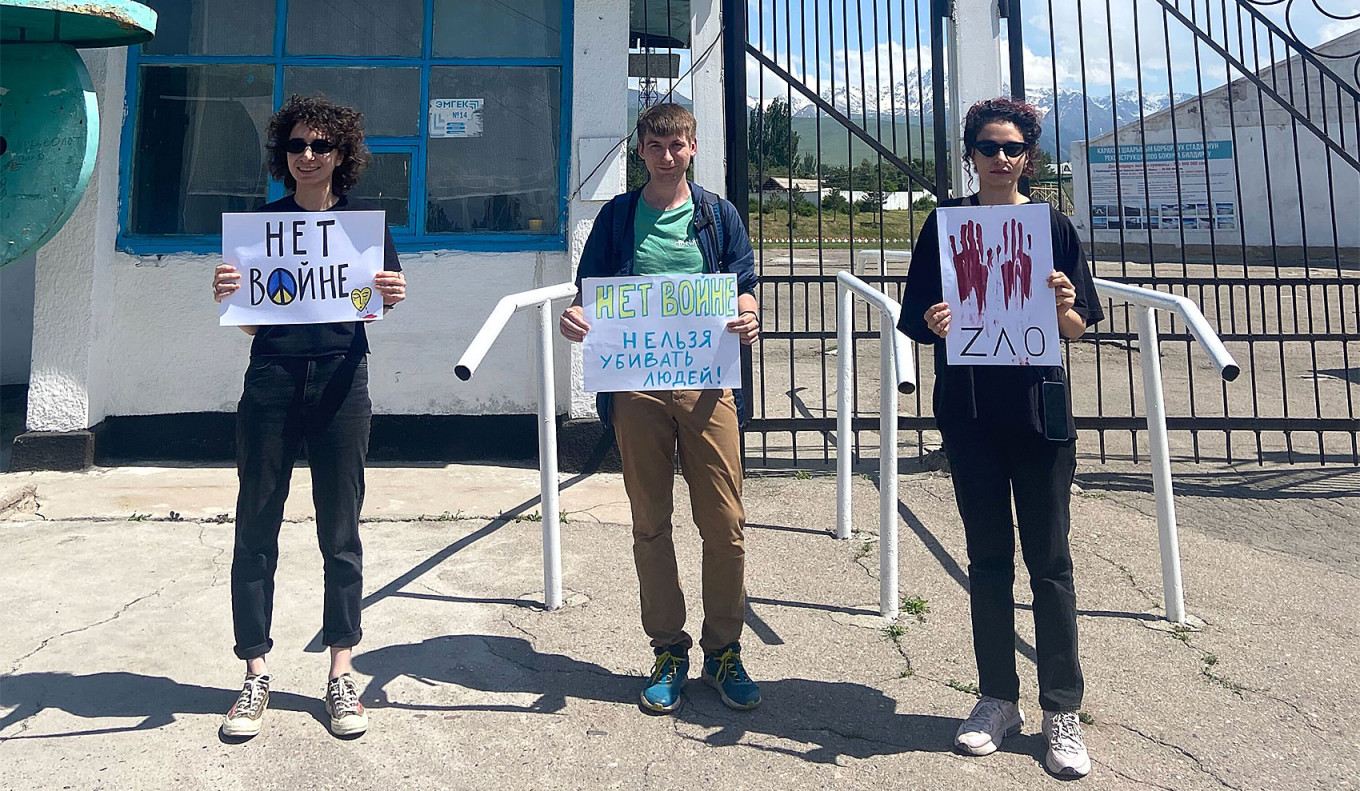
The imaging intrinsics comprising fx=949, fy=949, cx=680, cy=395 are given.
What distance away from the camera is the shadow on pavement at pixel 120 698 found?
278 centimetres

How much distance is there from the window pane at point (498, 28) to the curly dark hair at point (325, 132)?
10.1ft

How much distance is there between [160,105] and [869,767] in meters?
5.59

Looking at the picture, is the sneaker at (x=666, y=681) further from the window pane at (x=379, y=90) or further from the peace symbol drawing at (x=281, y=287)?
the window pane at (x=379, y=90)

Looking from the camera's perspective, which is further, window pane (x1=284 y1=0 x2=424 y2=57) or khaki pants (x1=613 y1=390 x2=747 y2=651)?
window pane (x1=284 y1=0 x2=424 y2=57)

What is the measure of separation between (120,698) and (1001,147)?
305cm

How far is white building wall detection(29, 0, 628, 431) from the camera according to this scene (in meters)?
5.39

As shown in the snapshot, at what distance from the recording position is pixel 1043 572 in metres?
2.62

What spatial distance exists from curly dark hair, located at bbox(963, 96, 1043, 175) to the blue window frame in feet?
11.2

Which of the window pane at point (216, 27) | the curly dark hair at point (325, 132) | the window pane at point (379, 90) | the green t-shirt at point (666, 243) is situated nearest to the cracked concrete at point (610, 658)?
the green t-shirt at point (666, 243)

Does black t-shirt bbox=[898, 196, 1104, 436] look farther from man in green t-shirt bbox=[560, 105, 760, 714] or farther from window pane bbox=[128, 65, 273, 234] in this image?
window pane bbox=[128, 65, 273, 234]

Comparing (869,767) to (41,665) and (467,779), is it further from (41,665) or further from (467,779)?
(41,665)

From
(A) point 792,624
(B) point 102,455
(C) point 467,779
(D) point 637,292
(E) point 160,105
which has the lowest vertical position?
(C) point 467,779

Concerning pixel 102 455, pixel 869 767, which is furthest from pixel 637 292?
pixel 102 455

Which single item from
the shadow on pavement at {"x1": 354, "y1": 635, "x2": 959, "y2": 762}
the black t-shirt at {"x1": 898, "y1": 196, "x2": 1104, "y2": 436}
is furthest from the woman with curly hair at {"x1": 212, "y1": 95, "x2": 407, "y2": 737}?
the black t-shirt at {"x1": 898, "y1": 196, "x2": 1104, "y2": 436}
